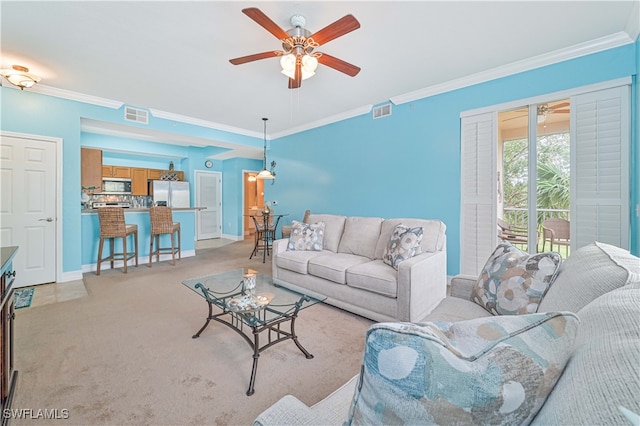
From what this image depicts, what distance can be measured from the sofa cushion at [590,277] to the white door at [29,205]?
5.43m

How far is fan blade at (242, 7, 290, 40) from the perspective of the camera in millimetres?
1889

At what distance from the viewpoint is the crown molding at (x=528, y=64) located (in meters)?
2.70

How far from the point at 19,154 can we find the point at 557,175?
6.94 metres

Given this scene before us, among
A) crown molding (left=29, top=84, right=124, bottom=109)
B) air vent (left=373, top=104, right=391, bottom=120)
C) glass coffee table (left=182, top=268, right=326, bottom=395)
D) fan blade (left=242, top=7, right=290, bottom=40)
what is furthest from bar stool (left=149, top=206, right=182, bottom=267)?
air vent (left=373, top=104, right=391, bottom=120)

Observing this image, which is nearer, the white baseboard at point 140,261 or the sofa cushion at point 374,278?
the sofa cushion at point 374,278

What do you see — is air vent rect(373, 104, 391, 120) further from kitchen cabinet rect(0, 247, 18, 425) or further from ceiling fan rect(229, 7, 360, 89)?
kitchen cabinet rect(0, 247, 18, 425)

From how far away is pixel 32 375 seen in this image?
185cm

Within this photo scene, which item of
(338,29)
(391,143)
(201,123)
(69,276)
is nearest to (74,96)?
(201,123)

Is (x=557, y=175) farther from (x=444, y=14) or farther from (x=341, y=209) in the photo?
(x=341, y=209)

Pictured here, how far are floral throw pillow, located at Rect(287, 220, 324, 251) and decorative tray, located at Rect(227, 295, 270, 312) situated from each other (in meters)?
1.45

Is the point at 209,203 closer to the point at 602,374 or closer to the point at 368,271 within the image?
the point at 368,271

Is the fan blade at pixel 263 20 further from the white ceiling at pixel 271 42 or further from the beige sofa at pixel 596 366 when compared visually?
the beige sofa at pixel 596 366

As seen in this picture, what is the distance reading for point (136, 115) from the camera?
458 cm

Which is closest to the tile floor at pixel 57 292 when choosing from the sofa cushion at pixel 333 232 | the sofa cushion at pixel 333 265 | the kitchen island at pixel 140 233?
the kitchen island at pixel 140 233
